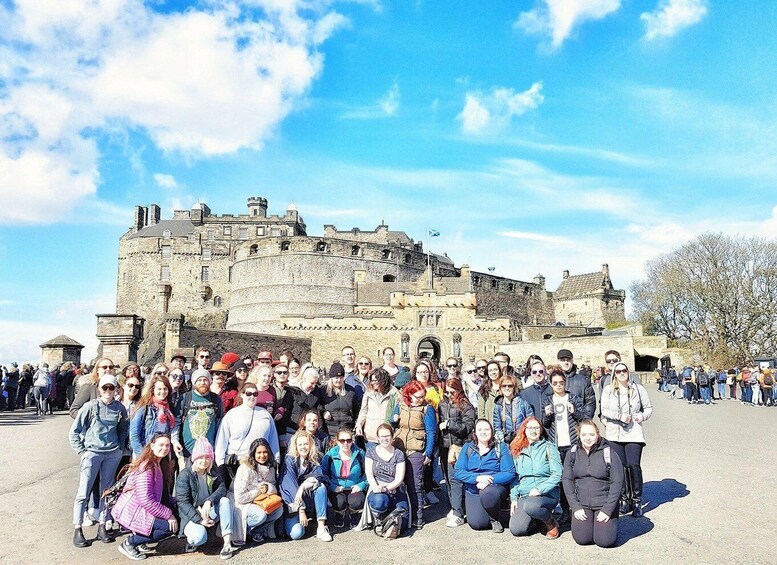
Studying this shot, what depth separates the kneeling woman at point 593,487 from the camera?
A: 527 centimetres

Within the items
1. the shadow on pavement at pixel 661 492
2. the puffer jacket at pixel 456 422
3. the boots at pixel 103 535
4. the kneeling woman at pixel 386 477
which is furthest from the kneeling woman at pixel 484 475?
the boots at pixel 103 535

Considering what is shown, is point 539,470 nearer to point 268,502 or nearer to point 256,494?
point 268,502

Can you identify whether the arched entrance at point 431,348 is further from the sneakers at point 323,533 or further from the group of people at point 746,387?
the sneakers at point 323,533

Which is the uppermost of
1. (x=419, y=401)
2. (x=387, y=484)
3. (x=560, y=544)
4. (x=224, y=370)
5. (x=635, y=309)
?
(x=635, y=309)

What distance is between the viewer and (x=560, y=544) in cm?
540

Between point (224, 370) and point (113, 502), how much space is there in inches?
62.5

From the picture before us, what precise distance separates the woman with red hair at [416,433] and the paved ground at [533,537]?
444 millimetres

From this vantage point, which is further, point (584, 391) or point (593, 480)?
point (584, 391)

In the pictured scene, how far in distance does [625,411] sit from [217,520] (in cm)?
418

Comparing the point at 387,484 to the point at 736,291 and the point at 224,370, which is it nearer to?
the point at 224,370

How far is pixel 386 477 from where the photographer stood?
591 centimetres

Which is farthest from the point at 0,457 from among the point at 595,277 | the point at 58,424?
the point at 595,277

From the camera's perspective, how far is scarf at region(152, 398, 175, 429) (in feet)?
19.2

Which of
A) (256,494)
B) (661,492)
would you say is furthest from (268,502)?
(661,492)
